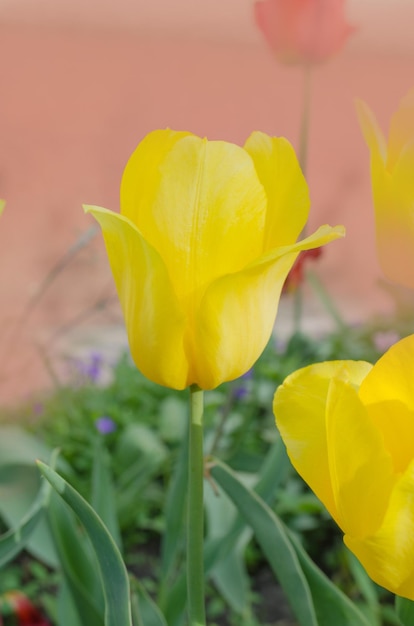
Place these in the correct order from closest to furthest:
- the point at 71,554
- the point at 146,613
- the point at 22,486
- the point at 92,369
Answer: the point at 146,613
the point at 71,554
the point at 22,486
the point at 92,369

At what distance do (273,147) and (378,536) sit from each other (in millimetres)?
174

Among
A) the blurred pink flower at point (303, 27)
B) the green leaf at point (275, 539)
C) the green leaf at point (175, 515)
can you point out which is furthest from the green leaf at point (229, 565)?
the blurred pink flower at point (303, 27)

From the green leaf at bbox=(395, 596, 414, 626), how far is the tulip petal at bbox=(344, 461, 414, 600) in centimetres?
5

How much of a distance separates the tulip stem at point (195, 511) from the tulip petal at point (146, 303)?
0.05ft

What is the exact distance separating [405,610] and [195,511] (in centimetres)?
10

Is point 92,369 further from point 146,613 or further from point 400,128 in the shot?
point 400,128

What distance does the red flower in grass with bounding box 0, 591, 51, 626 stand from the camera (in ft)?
3.46

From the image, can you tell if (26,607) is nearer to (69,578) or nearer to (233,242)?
(69,578)

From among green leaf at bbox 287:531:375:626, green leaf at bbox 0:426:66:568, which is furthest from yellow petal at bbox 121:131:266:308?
green leaf at bbox 0:426:66:568

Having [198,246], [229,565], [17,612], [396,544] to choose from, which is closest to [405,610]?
[396,544]

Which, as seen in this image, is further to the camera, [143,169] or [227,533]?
[227,533]

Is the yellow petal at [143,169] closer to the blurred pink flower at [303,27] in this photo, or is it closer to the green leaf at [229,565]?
the green leaf at [229,565]

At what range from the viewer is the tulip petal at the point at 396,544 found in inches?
12.6

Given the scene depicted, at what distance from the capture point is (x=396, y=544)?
0.33 m
